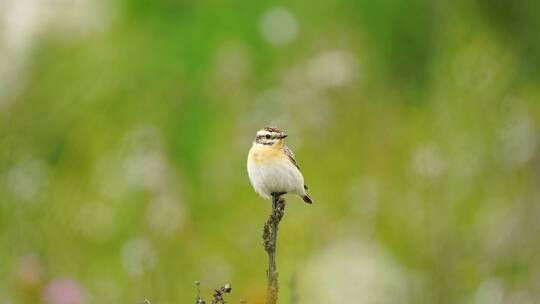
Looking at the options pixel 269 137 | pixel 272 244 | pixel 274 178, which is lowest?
pixel 272 244

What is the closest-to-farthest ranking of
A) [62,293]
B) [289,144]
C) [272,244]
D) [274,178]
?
1. [272,244]
2. [274,178]
3. [62,293]
4. [289,144]

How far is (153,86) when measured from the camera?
9.37 m

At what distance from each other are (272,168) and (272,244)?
1588 millimetres

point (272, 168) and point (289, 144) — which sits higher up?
point (289, 144)

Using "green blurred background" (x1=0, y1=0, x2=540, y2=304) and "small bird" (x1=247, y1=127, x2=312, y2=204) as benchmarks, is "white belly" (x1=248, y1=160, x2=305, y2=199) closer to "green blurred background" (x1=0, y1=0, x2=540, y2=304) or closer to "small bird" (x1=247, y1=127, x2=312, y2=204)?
"small bird" (x1=247, y1=127, x2=312, y2=204)

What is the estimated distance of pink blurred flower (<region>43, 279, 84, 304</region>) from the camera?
5.51 meters

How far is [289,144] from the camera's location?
8266 mm

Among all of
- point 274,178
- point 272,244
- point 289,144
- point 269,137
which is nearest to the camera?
point 272,244

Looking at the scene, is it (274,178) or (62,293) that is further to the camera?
(62,293)

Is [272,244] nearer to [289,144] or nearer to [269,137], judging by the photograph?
[269,137]

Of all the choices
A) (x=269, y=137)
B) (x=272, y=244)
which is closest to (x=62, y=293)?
(x=269, y=137)

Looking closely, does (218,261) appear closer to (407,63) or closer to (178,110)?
(178,110)

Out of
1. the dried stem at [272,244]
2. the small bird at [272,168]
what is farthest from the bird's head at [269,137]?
the dried stem at [272,244]

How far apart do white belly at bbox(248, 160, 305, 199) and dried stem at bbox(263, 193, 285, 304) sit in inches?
17.1
